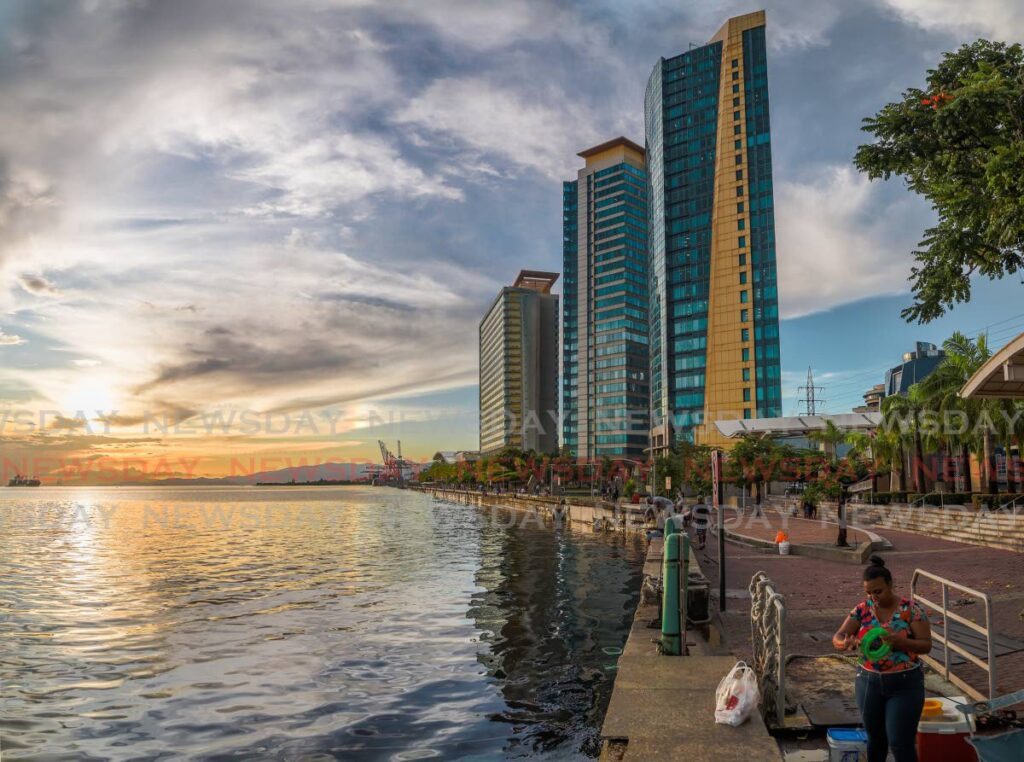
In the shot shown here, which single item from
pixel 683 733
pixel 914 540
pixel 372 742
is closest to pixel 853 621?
pixel 683 733

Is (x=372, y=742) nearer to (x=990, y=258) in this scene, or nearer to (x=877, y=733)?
(x=877, y=733)

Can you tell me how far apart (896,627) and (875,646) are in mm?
207

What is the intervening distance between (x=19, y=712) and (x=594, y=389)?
16840cm

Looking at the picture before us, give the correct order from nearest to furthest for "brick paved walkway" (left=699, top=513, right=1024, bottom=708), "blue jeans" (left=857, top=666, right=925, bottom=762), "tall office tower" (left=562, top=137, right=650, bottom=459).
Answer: "blue jeans" (left=857, top=666, right=925, bottom=762) < "brick paved walkway" (left=699, top=513, right=1024, bottom=708) < "tall office tower" (left=562, top=137, right=650, bottom=459)

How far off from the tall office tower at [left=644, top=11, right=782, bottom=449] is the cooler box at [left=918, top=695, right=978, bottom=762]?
110747mm

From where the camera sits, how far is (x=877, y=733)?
202 inches

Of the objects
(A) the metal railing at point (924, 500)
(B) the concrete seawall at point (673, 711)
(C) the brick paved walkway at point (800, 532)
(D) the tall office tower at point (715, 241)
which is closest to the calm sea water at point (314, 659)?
(B) the concrete seawall at point (673, 711)

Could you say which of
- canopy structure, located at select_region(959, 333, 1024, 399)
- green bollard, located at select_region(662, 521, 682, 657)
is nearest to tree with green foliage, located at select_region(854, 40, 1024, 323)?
canopy structure, located at select_region(959, 333, 1024, 399)

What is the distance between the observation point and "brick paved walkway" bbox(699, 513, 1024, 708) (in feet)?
34.6

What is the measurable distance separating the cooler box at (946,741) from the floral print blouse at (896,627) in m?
0.62

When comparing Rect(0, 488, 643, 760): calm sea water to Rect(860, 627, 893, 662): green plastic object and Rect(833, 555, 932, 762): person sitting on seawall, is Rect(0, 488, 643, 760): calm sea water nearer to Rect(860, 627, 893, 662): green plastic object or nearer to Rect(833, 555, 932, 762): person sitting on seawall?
Rect(833, 555, 932, 762): person sitting on seawall

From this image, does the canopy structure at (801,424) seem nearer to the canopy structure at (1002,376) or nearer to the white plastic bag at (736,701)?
the canopy structure at (1002,376)

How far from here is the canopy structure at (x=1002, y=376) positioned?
46.8 feet

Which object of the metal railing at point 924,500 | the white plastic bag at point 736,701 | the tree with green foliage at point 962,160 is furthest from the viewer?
the metal railing at point 924,500
